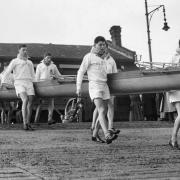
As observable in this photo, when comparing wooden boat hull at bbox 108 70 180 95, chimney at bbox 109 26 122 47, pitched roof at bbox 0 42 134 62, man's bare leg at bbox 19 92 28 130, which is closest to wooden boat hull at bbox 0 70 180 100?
wooden boat hull at bbox 108 70 180 95

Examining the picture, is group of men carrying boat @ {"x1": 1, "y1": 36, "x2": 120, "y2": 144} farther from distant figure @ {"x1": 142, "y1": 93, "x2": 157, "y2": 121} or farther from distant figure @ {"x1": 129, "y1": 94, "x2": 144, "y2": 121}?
distant figure @ {"x1": 142, "y1": 93, "x2": 157, "y2": 121}

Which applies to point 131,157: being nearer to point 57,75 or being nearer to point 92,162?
point 92,162

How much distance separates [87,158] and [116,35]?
31767mm

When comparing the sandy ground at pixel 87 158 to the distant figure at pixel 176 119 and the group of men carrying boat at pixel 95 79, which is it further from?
the group of men carrying boat at pixel 95 79

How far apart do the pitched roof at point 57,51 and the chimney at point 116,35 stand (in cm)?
163

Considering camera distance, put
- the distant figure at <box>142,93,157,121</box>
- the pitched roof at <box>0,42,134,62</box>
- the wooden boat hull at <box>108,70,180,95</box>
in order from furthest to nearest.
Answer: the pitched roof at <box>0,42,134,62</box> → the distant figure at <box>142,93,157,121</box> → the wooden boat hull at <box>108,70,180,95</box>

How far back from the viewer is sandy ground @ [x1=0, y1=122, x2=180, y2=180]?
513 centimetres

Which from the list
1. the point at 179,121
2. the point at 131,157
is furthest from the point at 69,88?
the point at 131,157

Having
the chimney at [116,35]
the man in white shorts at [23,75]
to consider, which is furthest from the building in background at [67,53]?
the man in white shorts at [23,75]

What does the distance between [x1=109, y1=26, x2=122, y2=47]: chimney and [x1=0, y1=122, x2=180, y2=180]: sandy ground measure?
28.3 meters

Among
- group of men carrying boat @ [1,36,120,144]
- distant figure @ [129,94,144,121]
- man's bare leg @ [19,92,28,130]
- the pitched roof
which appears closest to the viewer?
group of men carrying boat @ [1,36,120,144]

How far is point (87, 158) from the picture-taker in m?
6.17

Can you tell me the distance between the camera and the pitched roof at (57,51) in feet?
101

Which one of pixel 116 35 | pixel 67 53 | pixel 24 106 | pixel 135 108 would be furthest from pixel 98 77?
pixel 116 35
